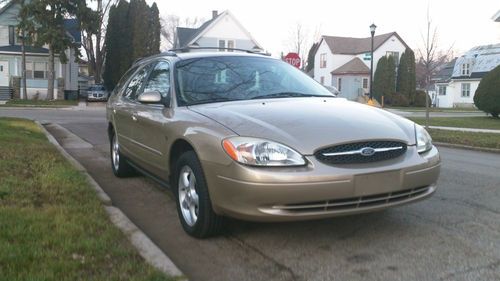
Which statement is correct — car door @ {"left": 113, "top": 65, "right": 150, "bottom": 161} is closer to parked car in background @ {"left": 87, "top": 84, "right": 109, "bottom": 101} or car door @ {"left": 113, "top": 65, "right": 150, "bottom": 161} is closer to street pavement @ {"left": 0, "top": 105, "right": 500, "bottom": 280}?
street pavement @ {"left": 0, "top": 105, "right": 500, "bottom": 280}

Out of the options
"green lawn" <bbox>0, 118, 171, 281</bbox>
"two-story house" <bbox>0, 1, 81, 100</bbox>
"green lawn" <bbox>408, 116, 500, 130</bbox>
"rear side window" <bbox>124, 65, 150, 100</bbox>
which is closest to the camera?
"green lawn" <bbox>0, 118, 171, 281</bbox>

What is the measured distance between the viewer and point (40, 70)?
41.1 meters

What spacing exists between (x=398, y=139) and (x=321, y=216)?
0.92 m

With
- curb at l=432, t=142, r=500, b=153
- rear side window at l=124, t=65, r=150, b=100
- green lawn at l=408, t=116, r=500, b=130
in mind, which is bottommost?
curb at l=432, t=142, r=500, b=153

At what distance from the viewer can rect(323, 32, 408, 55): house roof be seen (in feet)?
186

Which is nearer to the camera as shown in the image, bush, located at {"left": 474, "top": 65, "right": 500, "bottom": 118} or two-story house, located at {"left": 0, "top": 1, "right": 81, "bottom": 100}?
bush, located at {"left": 474, "top": 65, "right": 500, "bottom": 118}

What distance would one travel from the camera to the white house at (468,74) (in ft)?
174

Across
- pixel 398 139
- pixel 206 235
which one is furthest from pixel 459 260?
pixel 206 235

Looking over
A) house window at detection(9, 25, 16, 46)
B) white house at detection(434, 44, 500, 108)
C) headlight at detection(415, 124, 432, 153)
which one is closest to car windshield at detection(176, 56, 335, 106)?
headlight at detection(415, 124, 432, 153)

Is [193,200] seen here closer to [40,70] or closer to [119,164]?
[119,164]

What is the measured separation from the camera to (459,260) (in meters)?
3.82

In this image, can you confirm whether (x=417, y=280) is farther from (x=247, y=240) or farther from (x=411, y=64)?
(x=411, y=64)

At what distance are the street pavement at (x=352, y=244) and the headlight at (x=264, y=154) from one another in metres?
0.75

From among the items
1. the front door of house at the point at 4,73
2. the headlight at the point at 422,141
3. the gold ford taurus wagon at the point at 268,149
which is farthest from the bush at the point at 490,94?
the front door of house at the point at 4,73
